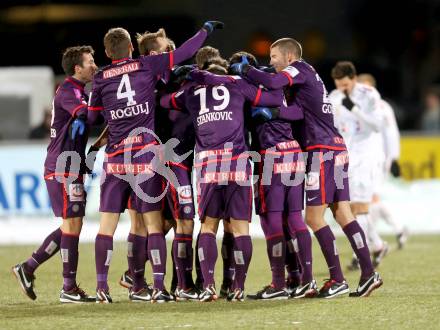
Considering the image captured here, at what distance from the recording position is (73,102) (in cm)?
941

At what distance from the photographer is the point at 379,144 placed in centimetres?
1272

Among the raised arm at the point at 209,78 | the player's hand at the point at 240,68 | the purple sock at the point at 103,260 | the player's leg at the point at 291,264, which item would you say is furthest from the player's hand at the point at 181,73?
the player's leg at the point at 291,264

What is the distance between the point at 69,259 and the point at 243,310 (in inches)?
64.2

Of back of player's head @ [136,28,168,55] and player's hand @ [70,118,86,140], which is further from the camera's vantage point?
back of player's head @ [136,28,168,55]

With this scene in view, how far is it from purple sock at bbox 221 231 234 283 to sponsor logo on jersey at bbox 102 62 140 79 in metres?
1.56

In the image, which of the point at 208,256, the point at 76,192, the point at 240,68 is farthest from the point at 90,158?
the point at 240,68

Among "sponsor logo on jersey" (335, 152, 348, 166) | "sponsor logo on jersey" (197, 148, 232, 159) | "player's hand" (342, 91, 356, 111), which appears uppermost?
"player's hand" (342, 91, 356, 111)

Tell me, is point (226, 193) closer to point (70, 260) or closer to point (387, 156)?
point (70, 260)

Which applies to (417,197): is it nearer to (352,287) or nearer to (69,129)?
(352,287)

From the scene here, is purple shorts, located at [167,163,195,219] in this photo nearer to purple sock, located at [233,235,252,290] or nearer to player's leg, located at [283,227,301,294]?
purple sock, located at [233,235,252,290]

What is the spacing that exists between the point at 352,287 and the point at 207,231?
1.76 metres

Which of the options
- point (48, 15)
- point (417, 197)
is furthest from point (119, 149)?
point (48, 15)

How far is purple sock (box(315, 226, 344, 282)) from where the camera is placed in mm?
9398

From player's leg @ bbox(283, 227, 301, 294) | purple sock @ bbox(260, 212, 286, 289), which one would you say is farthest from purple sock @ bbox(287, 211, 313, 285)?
player's leg @ bbox(283, 227, 301, 294)
